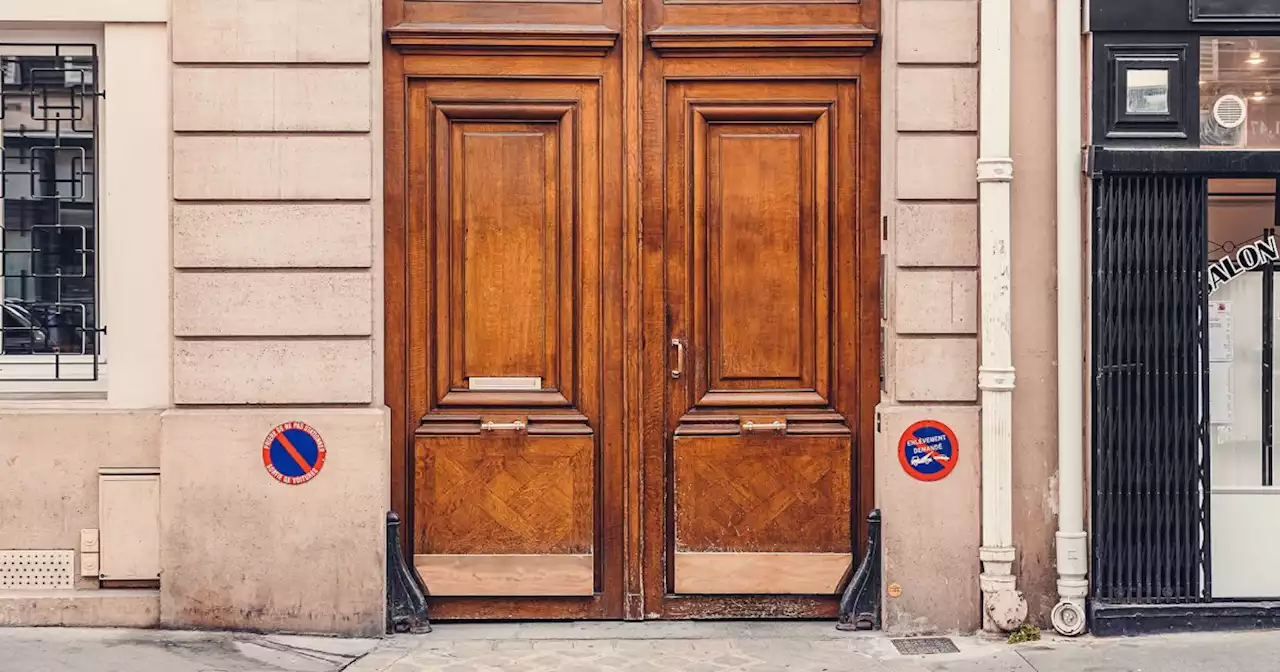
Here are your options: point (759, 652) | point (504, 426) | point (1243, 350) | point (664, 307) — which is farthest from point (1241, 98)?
point (504, 426)

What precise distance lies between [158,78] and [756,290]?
10.9 feet

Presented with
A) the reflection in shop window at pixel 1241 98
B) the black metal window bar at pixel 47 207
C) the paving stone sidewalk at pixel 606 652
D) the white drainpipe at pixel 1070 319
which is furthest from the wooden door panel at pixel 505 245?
the reflection in shop window at pixel 1241 98

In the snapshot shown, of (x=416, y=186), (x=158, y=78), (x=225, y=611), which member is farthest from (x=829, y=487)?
(x=158, y=78)

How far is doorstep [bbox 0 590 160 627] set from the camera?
22.9 ft

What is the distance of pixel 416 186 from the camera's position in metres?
7.20

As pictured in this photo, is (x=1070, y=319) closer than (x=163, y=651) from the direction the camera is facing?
No

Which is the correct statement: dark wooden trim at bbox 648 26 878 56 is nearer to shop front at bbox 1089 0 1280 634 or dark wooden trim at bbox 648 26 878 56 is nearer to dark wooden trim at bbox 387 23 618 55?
dark wooden trim at bbox 387 23 618 55

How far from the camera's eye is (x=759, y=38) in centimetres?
720

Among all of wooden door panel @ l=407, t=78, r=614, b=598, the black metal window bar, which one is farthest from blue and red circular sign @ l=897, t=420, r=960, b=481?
the black metal window bar

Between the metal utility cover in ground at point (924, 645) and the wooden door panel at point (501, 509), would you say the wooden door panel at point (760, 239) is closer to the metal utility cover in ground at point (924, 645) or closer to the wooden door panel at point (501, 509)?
the wooden door panel at point (501, 509)

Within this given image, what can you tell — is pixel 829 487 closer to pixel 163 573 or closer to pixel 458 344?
pixel 458 344

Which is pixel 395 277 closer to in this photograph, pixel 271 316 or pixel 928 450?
pixel 271 316

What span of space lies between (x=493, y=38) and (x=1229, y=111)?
3859 mm

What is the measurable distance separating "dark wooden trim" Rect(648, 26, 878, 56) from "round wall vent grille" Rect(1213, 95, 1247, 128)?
1810 mm
